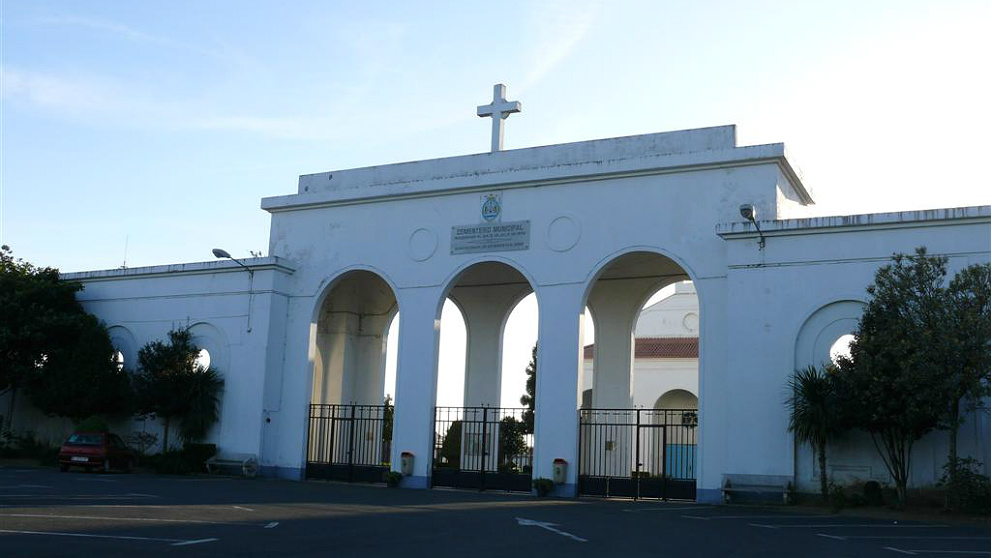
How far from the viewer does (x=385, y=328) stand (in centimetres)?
3200

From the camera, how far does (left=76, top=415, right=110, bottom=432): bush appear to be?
2735 centimetres

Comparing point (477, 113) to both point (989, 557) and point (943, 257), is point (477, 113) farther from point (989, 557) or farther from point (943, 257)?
point (989, 557)

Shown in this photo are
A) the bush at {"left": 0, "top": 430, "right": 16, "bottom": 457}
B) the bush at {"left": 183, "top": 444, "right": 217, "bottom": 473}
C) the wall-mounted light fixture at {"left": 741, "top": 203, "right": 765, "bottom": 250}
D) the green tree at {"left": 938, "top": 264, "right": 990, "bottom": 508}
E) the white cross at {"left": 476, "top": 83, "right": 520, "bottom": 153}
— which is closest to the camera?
the green tree at {"left": 938, "top": 264, "right": 990, "bottom": 508}

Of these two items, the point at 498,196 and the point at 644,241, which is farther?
the point at 498,196

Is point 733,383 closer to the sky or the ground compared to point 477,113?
closer to the ground

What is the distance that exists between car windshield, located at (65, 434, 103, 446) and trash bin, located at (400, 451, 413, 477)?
26.6 ft

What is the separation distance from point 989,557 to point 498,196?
15.2 meters

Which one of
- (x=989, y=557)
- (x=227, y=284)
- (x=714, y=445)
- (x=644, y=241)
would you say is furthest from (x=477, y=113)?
(x=989, y=557)

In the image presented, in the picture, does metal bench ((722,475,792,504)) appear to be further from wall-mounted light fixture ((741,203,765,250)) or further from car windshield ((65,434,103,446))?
car windshield ((65,434,103,446))

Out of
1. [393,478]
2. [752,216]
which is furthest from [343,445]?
[752,216]

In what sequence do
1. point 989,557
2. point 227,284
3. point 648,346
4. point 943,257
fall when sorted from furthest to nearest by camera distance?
point 648,346 < point 227,284 < point 943,257 < point 989,557

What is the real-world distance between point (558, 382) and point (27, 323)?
625 inches

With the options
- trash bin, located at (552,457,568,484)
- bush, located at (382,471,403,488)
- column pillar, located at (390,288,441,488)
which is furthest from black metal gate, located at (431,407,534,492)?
trash bin, located at (552,457,568,484)

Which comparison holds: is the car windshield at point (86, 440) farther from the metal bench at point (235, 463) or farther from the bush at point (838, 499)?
the bush at point (838, 499)
